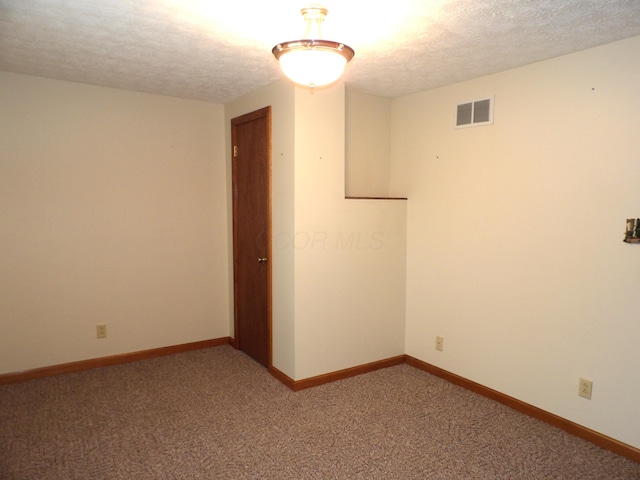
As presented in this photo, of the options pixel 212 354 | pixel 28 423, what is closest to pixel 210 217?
pixel 212 354

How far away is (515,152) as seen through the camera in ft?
9.40

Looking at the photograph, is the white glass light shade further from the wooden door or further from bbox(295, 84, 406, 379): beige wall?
the wooden door

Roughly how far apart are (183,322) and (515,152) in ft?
10.4

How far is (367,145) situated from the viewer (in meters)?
3.72

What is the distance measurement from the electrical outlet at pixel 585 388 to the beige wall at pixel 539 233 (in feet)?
0.10

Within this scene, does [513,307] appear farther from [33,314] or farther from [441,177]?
[33,314]

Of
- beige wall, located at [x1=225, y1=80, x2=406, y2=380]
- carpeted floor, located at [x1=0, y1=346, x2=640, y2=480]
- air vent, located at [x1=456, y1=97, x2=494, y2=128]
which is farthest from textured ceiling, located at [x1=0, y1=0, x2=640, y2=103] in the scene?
carpeted floor, located at [x1=0, y1=346, x2=640, y2=480]

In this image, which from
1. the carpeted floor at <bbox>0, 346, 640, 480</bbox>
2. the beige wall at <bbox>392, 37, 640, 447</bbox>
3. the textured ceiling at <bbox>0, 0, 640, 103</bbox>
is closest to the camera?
the textured ceiling at <bbox>0, 0, 640, 103</bbox>

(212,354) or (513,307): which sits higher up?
(513,307)

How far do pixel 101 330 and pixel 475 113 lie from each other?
348 centimetres

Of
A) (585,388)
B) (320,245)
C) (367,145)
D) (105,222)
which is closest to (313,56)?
(320,245)

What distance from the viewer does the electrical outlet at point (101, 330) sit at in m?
3.60

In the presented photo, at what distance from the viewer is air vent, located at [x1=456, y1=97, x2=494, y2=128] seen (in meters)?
3.02

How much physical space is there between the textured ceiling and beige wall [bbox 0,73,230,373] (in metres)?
0.44
